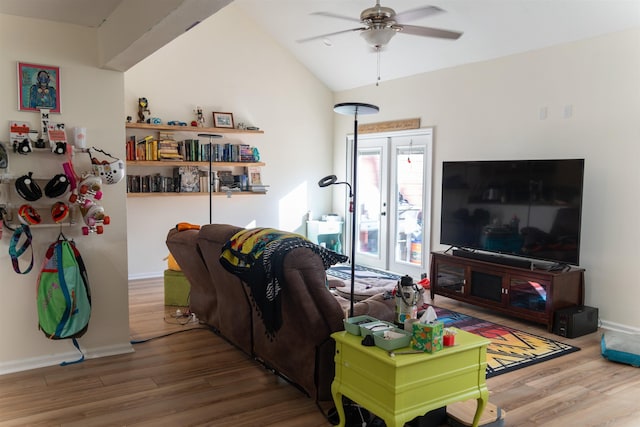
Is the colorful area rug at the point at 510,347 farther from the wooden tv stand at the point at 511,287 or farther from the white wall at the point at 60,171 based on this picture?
the white wall at the point at 60,171

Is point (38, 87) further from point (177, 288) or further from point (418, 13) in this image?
point (418, 13)

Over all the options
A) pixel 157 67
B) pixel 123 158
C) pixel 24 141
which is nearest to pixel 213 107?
pixel 157 67

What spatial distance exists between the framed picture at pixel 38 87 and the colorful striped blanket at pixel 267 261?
1.67m

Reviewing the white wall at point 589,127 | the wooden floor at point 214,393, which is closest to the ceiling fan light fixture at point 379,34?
the white wall at point 589,127

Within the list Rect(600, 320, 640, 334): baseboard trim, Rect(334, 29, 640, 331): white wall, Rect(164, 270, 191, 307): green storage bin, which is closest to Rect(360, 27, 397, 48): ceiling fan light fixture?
Rect(334, 29, 640, 331): white wall

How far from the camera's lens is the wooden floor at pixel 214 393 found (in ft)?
9.29

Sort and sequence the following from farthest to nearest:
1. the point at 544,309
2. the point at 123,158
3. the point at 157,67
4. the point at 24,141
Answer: the point at 157,67, the point at 544,309, the point at 123,158, the point at 24,141

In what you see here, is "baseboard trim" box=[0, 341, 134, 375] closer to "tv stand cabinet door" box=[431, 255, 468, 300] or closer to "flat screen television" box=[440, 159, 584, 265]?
"tv stand cabinet door" box=[431, 255, 468, 300]

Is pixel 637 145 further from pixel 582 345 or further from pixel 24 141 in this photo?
pixel 24 141

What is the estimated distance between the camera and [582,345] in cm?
411

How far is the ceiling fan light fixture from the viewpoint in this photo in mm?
3994

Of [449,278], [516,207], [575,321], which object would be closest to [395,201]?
[449,278]

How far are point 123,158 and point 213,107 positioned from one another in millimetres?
3205

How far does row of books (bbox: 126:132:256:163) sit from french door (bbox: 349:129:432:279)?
5.58 ft
